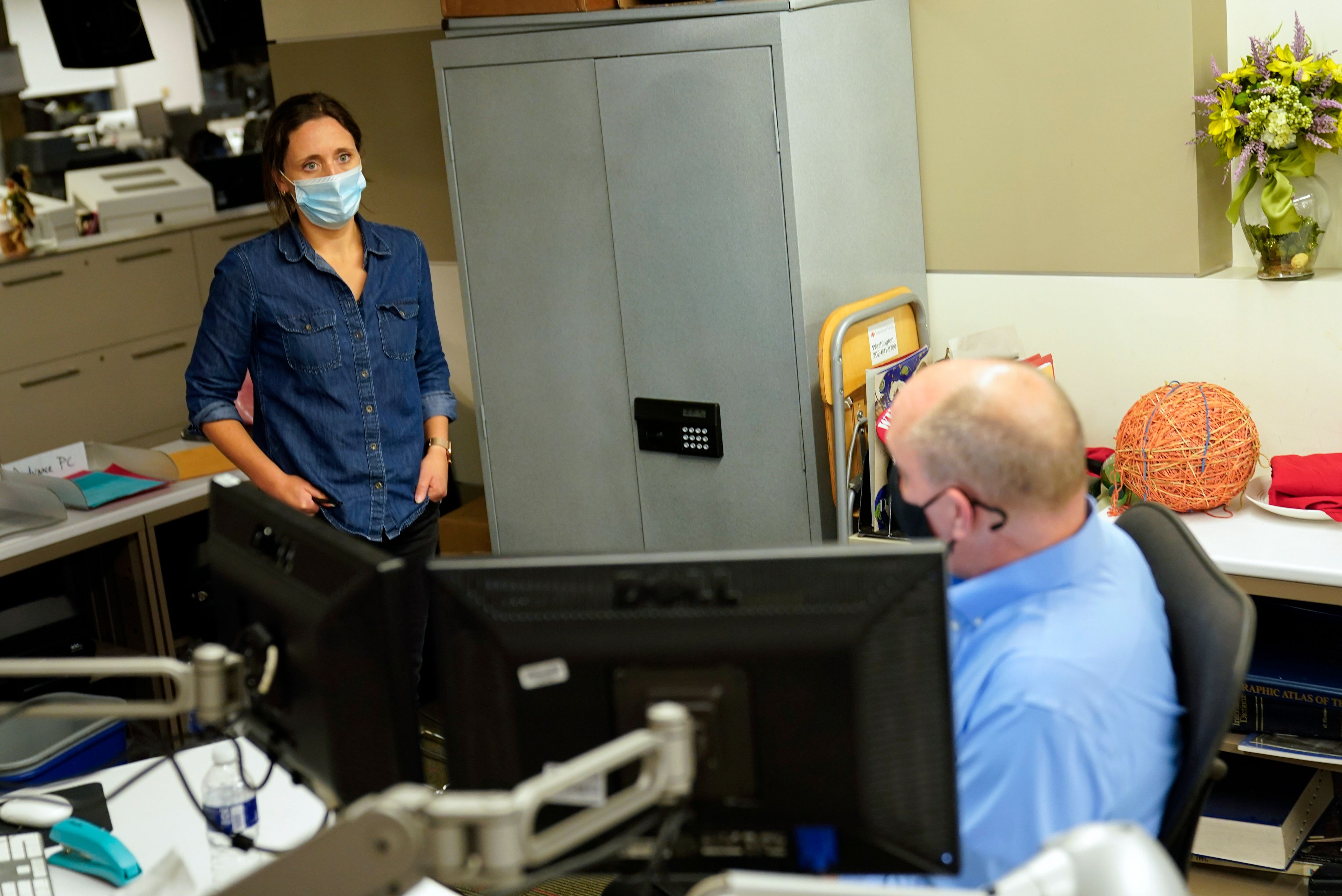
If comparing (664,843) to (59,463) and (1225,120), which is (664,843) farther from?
(59,463)

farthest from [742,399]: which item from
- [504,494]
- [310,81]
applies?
[310,81]

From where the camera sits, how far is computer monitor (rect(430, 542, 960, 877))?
1089 mm

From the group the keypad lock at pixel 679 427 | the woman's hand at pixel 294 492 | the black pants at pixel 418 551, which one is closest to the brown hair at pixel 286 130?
the woman's hand at pixel 294 492

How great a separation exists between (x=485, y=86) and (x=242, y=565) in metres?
1.87

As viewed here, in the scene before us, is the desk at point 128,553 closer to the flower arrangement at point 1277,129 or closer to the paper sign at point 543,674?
the paper sign at point 543,674

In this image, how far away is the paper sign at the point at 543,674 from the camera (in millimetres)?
1139

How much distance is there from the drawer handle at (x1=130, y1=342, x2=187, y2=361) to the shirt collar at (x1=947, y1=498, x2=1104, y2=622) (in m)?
4.18

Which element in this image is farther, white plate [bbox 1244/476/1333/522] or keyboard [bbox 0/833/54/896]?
white plate [bbox 1244/476/1333/522]

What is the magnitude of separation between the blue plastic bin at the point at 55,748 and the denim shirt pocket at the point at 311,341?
29.4 inches

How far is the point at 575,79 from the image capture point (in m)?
2.85

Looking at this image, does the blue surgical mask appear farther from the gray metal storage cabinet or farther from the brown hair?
the gray metal storage cabinet

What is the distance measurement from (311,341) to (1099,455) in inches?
65.4

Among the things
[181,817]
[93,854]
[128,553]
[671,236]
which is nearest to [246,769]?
[181,817]

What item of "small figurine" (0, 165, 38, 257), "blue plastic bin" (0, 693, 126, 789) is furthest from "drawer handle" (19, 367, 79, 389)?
"blue plastic bin" (0, 693, 126, 789)
